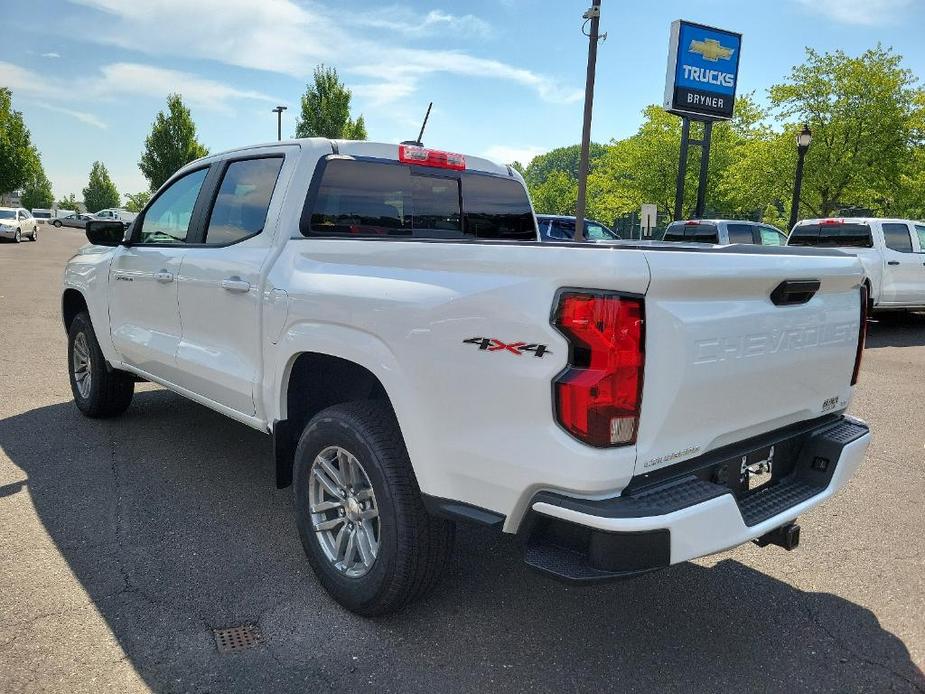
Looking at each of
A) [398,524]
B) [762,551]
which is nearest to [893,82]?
[762,551]

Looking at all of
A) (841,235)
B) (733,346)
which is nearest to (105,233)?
(733,346)

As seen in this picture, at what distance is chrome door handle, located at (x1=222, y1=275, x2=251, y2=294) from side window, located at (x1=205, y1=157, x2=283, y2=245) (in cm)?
25

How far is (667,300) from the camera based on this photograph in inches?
85.7

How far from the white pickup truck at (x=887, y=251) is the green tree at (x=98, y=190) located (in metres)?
130

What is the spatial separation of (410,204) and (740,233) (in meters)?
12.0

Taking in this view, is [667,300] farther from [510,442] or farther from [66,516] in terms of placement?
[66,516]

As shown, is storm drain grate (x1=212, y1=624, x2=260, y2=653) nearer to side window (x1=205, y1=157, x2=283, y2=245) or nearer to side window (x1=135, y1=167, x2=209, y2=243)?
side window (x1=205, y1=157, x2=283, y2=245)

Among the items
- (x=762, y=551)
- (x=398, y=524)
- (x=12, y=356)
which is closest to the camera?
(x=398, y=524)

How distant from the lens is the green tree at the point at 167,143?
2324 inches

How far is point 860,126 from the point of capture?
2638cm

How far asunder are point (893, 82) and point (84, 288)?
28924 millimetres

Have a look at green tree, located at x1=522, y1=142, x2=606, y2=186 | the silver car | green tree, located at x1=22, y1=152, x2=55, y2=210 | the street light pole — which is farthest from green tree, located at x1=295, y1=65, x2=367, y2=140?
green tree, located at x1=522, y1=142, x2=606, y2=186

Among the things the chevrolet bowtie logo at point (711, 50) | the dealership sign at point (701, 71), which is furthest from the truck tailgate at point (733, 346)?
the chevrolet bowtie logo at point (711, 50)

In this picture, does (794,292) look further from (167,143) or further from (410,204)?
(167,143)
